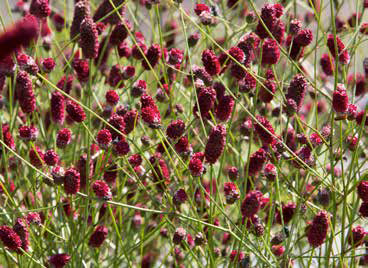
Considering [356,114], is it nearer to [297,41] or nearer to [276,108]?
[297,41]

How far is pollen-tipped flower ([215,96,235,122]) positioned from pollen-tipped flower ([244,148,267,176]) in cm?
7

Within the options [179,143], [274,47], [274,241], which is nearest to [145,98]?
[179,143]

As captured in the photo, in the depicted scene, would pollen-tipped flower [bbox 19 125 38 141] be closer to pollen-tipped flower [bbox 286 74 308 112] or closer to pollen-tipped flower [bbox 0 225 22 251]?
pollen-tipped flower [bbox 0 225 22 251]

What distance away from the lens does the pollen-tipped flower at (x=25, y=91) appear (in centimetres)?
81

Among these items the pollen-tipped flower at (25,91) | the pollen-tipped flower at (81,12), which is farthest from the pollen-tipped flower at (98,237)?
the pollen-tipped flower at (81,12)

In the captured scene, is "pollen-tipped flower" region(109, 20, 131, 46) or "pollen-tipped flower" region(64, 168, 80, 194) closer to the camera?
"pollen-tipped flower" region(64, 168, 80, 194)

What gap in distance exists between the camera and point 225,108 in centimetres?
80

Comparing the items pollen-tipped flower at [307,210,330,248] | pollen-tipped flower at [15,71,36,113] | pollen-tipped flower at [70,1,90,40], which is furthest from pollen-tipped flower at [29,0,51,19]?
pollen-tipped flower at [307,210,330,248]

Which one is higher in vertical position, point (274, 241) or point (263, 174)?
point (263, 174)

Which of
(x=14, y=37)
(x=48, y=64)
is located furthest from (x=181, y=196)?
(x=14, y=37)

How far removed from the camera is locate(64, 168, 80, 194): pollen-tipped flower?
723mm

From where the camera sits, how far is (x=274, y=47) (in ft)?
2.68

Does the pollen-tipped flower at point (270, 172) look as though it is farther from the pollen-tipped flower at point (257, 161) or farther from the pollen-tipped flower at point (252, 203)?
the pollen-tipped flower at point (252, 203)

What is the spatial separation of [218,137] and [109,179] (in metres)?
0.26
